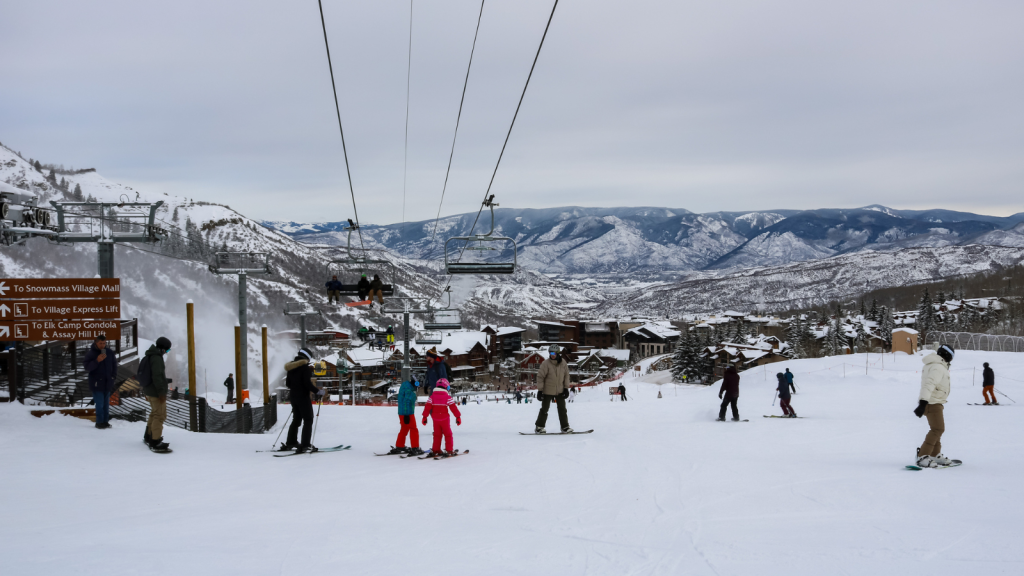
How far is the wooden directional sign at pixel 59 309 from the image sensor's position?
431 inches

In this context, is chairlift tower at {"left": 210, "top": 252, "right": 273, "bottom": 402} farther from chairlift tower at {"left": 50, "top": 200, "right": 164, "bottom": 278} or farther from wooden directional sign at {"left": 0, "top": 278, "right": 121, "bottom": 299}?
wooden directional sign at {"left": 0, "top": 278, "right": 121, "bottom": 299}

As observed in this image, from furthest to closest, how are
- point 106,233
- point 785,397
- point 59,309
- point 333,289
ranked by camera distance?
point 333,289
point 785,397
point 106,233
point 59,309

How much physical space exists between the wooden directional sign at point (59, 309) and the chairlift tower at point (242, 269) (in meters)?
5.06

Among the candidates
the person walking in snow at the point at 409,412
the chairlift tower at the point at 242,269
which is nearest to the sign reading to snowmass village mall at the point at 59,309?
the chairlift tower at the point at 242,269

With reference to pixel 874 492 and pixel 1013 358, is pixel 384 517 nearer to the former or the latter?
pixel 874 492

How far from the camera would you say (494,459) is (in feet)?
29.6

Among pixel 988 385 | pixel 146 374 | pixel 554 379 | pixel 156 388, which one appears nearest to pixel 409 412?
pixel 554 379

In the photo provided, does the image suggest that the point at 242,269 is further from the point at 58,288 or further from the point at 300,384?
the point at 300,384

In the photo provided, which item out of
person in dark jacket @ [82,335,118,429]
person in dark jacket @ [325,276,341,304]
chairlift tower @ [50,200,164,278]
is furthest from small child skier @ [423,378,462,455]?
person in dark jacket @ [325,276,341,304]

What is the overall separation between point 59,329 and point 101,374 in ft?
8.27

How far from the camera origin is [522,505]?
20.5 ft

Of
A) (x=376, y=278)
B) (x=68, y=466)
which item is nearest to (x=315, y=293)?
(x=376, y=278)

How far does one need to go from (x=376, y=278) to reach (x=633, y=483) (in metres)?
12.4

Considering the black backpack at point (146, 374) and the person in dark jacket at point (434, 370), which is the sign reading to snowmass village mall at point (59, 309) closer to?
the black backpack at point (146, 374)
